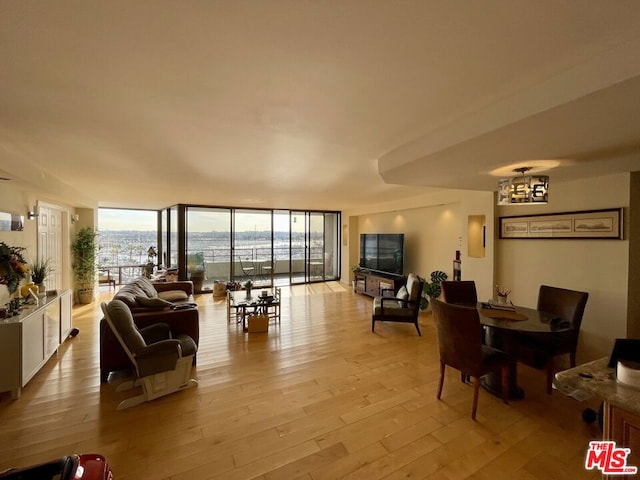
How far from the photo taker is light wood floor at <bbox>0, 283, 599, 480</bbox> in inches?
73.1

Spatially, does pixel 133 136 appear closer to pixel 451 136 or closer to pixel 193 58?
pixel 193 58

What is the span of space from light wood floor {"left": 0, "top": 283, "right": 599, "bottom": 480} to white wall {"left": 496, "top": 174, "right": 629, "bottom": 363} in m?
0.89

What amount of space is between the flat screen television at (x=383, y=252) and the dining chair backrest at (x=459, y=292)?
8.10 feet

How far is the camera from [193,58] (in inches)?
51.1

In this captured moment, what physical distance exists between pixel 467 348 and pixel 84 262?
296 inches

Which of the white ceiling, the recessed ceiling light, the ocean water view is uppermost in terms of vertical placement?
the white ceiling

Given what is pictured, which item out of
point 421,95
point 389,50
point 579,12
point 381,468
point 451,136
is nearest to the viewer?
point 579,12

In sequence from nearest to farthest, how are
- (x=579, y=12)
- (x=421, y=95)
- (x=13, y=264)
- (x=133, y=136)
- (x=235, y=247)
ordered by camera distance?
1. (x=579, y=12)
2. (x=421, y=95)
3. (x=133, y=136)
4. (x=13, y=264)
5. (x=235, y=247)

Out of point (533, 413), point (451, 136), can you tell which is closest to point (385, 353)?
point (533, 413)

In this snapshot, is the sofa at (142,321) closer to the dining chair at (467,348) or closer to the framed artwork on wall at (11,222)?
the framed artwork on wall at (11,222)

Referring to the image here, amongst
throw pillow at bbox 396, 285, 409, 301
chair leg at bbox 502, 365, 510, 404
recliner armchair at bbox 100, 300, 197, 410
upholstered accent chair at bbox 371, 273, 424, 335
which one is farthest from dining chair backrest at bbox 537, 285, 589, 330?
recliner armchair at bbox 100, 300, 197, 410

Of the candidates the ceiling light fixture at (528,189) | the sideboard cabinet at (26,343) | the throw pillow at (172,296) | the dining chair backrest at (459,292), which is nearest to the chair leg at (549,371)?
the dining chair backrest at (459,292)

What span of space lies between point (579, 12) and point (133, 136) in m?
2.89

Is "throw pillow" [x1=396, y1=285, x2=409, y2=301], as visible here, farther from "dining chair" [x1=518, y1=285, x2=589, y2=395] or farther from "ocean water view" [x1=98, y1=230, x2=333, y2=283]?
"ocean water view" [x1=98, y1=230, x2=333, y2=283]
